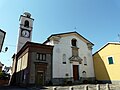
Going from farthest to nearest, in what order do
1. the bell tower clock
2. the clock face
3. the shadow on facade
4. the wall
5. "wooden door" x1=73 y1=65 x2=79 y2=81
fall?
the clock face
the bell tower clock
the shadow on facade
"wooden door" x1=73 y1=65 x2=79 y2=81
the wall

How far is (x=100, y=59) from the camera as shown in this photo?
26172mm

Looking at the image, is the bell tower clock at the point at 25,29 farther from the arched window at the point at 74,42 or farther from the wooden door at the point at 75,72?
the wooden door at the point at 75,72

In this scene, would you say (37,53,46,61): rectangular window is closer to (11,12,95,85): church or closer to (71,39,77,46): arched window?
(11,12,95,85): church

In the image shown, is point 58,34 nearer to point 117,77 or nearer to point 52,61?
point 52,61

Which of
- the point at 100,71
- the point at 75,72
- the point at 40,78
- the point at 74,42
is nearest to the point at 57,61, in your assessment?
the point at 40,78

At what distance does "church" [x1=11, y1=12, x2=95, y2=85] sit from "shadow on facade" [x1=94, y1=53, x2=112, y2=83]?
97 centimetres

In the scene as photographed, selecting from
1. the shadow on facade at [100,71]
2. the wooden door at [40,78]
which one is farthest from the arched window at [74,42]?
the wooden door at [40,78]

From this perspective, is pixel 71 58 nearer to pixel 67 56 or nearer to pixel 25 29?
pixel 67 56

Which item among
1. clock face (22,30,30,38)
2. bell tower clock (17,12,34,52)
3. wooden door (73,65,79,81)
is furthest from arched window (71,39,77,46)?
clock face (22,30,30,38)

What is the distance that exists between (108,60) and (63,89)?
14.2 m

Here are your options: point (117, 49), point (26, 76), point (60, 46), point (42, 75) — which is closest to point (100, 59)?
point (117, 49)

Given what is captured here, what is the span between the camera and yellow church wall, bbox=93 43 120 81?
74.8 ft

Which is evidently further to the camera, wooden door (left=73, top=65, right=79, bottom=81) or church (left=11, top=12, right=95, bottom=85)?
wooden door (left=73, top=65, right=79, bottom=81)

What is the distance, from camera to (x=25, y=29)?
32.7m
